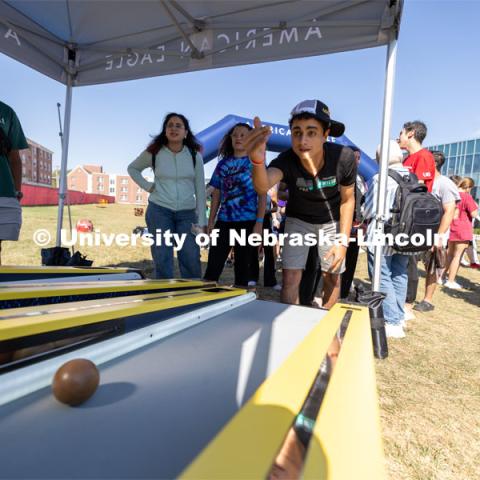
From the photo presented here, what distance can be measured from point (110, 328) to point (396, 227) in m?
2.24

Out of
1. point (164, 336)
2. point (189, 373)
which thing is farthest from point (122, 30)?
point (189, 373)

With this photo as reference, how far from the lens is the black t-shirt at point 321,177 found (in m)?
2.22

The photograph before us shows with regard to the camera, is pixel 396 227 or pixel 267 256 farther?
pixel 267 256

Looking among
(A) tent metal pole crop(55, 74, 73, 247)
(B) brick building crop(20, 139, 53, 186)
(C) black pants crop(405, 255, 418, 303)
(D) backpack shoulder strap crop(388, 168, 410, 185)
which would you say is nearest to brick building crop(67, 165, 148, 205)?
(B) brick building crop(20, 139, 53, 186)

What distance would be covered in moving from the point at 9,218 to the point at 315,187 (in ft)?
8.02

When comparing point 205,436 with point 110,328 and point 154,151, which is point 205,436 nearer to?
point 110,328

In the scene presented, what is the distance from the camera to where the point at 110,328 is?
118 centimetres

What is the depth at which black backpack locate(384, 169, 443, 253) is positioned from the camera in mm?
2557

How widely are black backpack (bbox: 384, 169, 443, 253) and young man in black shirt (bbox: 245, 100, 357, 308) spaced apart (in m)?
0.53

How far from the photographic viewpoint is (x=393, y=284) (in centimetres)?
295

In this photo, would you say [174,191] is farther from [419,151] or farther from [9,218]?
[419,151]

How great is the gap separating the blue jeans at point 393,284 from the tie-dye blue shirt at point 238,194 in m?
1.12

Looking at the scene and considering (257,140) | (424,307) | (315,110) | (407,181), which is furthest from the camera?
(424,307)

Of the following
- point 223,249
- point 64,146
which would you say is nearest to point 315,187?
point 223,249
